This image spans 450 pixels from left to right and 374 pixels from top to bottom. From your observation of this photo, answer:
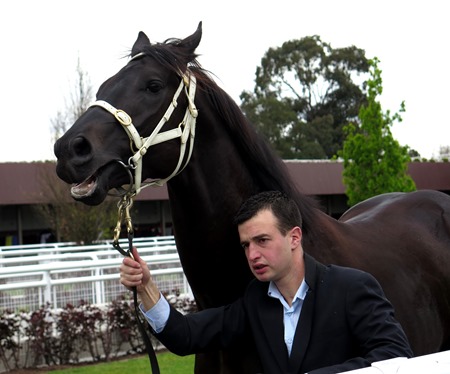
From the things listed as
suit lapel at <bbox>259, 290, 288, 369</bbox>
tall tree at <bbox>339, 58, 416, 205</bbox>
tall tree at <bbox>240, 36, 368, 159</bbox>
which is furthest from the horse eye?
tall tree at <bbox>240, 36, 368, 159</bbox>

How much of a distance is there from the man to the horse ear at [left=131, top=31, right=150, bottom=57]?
0.97 m

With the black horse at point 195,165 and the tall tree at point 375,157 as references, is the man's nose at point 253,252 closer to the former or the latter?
the black horse at point 195,165

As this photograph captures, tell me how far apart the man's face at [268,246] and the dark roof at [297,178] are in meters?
14.5

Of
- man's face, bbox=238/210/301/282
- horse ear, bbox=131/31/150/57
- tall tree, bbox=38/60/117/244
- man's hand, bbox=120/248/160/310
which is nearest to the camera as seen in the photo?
man's face, bbox=238/210/301/282

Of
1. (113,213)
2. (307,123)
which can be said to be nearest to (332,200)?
(113,213)

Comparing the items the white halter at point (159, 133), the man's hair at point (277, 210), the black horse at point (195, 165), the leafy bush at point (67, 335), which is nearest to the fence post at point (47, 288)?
the leafy bush at point (67, 335)

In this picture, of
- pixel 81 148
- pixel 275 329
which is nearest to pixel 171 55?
pixel 81 148

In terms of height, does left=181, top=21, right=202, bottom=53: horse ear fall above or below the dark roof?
below

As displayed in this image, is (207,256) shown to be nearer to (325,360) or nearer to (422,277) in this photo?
(325,360)

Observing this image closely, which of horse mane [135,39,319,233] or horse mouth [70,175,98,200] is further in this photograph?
horse mane [135,39,319,233]

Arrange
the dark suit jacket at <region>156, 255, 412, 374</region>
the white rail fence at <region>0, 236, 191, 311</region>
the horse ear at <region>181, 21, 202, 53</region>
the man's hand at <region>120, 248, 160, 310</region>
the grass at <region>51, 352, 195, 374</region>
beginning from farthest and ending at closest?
the white rail fence at <region>0, 236, 191, 311</region> → the grass at <region>51, 352, 195, 374</region> → the horse ear at <region>181, 21, 202, 53</region> → the man's hand at <region>120, 248, 160, 310</region> → the dark suit jacket at <region>156, 255, 412, 374</region>

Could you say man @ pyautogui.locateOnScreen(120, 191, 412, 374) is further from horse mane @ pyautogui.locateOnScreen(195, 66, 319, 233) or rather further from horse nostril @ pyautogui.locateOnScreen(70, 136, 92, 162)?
horse mane @ pyautogui.locateOnScreen(195, 66, 319, 233)

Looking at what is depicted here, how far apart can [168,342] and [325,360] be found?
63cm

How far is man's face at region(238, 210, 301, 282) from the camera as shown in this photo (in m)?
2.32
